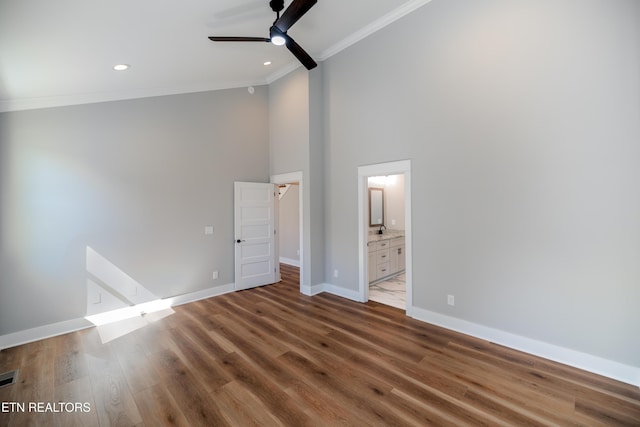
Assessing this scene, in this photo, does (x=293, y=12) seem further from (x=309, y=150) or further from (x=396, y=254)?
(x=396, y=254)

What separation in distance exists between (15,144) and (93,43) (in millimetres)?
1674

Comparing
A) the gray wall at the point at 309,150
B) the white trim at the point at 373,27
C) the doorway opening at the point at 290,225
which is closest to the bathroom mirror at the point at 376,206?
the gray wall at the point at 309,150

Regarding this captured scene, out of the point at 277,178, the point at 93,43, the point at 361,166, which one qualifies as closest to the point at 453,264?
the point at 361,166

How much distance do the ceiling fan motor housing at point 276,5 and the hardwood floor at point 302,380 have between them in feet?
12.4

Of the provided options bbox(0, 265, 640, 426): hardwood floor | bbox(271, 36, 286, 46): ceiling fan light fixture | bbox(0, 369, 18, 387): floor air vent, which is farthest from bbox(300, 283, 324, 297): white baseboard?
bbox(271, 36, 286, 46): ceiling fan light fixture

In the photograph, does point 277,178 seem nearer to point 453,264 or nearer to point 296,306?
point 296,306

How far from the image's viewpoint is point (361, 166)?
4.18 metres

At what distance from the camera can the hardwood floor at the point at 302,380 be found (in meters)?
1.94

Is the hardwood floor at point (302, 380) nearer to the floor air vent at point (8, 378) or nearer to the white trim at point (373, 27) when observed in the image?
the floor air vent at point (8, 378)

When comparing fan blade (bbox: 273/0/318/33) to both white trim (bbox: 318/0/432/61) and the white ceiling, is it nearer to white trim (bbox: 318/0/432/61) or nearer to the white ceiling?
the white ceiling

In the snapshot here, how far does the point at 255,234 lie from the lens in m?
5.10

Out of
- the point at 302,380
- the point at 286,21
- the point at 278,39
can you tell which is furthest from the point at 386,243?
the point at 286,21

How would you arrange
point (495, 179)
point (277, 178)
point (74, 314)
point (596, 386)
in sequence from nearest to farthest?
point (596, 386) < point (495, 179) < point (74, 314) < point (277, 178)

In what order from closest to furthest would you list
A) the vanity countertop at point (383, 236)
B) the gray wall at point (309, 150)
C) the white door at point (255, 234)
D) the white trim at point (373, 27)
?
the white trim at point (373, 27)
the gray wall at point (309, 150)
the white door at point (255, 234)
the vanity countertop at point (383, 236)
